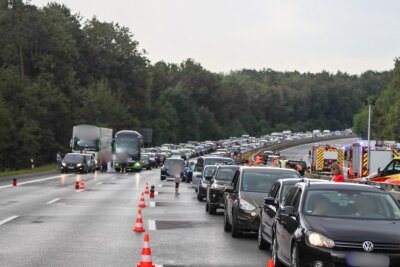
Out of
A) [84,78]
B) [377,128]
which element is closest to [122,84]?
[84,78]

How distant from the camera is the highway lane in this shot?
45.4ft

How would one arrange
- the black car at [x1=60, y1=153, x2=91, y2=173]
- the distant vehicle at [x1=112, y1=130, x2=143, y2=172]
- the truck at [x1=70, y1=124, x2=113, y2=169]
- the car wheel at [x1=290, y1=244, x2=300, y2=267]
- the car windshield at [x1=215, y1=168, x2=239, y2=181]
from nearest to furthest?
the car wheel at [x1=290, y1=244, x2=300, y2=267] < the car windshield at [x1=215, y1=168, x2=239, y2=181] < the black car at [x1=60, y1=153, x2=91, y2=173] < the distant vehicle at [x1=112, y1=130, x2=143, y2=172] < the truck at [x1=70, y1=124, x2=113, y2=169]

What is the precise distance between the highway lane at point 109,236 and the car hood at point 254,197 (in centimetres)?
80

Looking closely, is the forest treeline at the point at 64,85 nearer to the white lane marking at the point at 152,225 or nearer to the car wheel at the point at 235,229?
the white lane marking at the point at 152,225

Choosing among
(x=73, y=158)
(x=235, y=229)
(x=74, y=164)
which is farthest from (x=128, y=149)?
(x=235, y=229)

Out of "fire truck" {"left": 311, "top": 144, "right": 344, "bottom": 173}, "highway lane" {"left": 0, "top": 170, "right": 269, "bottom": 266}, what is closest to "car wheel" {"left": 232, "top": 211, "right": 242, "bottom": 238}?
"highway lane" {"left": 0, "top": 170, "right": 269, "bottom": 266}

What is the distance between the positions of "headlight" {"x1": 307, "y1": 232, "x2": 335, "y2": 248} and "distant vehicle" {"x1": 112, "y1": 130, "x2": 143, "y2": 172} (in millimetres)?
59082

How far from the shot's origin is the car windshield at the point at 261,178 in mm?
18344

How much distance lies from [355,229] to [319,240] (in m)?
0.55

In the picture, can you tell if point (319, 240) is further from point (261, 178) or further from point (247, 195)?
point (261, 178)

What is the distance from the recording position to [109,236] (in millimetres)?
17391

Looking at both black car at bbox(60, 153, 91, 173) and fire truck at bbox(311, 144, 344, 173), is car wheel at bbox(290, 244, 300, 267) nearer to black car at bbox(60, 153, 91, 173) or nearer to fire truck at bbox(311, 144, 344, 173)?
fire truck at bbox(311, 144, 344, 173)

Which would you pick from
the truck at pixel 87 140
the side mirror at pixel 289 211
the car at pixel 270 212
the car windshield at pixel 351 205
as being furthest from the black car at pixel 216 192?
the truck at pixel 87 140

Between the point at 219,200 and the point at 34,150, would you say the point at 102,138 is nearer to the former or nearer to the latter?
the point at 34,150
